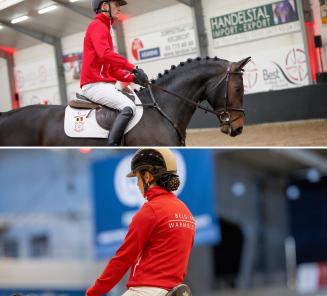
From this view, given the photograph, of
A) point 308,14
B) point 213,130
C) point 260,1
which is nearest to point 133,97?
point 213,130

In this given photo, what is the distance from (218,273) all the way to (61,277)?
246cm

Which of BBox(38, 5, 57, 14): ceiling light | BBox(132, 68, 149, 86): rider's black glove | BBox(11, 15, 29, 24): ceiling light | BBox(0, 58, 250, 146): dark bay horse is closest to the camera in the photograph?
BBox(132, 68, 149, 86): rider's black glove

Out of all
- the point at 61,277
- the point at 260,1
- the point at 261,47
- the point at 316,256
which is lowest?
the point at 316,256

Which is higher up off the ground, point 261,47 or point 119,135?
point 261,47

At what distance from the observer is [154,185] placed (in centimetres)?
150

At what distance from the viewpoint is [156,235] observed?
1458 millimetres

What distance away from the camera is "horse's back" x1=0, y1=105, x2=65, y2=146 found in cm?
376

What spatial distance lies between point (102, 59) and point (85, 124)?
17.3 inches

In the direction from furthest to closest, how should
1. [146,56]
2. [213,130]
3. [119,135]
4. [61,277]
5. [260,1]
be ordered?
[146,56] < [260,1] < [213,130] < [61,277] < [119,135]

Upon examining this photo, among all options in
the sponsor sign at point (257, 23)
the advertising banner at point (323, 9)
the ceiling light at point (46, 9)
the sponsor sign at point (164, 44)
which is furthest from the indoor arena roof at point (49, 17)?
the advertising banner at point (323, 9)

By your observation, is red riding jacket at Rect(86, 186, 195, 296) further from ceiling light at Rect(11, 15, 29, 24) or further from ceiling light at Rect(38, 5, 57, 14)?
ceiling light at Rect(38, 5, 57, 14)

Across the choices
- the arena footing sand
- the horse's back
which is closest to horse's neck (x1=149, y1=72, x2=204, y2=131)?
the horse's back

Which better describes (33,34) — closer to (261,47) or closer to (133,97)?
(261,47)

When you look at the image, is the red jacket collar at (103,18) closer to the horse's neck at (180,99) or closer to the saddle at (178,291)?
the horse's neck at (180,99)
